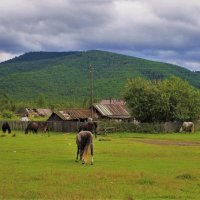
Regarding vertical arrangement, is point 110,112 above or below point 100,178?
above

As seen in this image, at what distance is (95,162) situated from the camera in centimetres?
2753

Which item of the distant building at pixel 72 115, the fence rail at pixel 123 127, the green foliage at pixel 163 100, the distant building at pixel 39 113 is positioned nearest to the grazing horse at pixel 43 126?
the fence rail at pixel 123 127

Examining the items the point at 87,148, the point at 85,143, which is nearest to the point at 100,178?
the point at 87,148

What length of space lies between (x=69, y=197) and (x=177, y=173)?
8.04 meters

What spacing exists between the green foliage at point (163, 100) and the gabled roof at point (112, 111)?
10092 millimetres

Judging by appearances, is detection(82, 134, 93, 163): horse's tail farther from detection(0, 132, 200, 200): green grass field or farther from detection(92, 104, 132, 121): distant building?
detection(92, 104, 132, 121): distant building

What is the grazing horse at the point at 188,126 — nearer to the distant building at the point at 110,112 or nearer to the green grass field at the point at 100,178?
the distant building at the point at 110,112

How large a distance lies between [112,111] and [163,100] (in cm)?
1776

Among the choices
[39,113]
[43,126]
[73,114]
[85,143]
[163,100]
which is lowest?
[85,143]

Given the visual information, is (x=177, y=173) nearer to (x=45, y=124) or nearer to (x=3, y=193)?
(x=3, y=193)

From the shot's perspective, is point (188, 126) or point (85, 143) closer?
point (85, 143)

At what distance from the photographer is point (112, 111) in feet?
301

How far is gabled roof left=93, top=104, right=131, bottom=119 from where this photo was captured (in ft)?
293

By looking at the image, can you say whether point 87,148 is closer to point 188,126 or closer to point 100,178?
point 100,178
